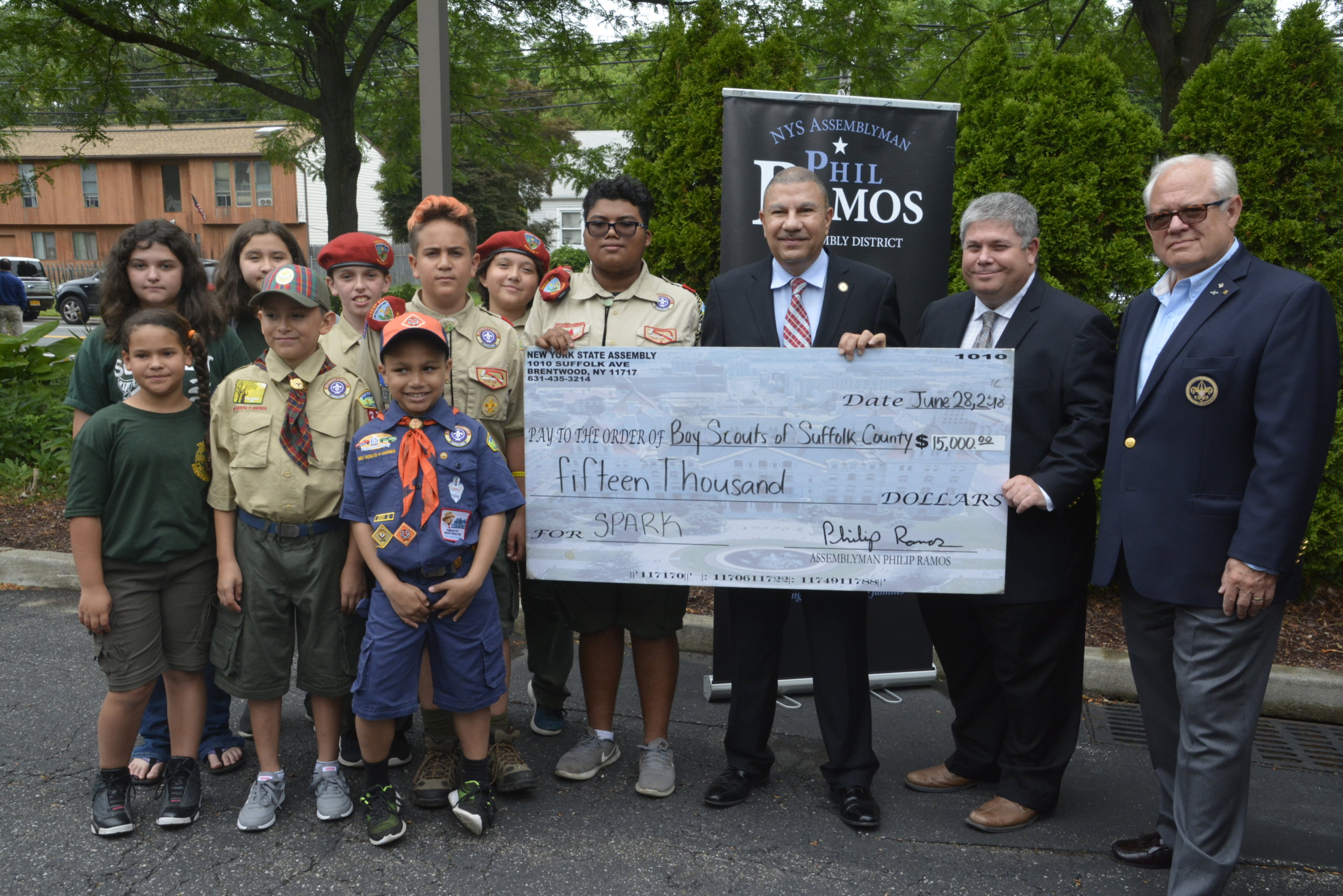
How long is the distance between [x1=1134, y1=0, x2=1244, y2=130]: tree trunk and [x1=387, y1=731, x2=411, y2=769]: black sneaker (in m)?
7.12

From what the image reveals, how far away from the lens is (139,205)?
42.1m

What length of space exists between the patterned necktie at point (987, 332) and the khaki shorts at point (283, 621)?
2310mm

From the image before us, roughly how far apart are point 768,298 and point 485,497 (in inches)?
47.9

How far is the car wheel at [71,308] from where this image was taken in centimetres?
2548

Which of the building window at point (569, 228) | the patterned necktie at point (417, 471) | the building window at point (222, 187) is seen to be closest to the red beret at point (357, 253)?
the patterned necktie at point (417, 471)

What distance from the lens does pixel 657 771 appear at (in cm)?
347

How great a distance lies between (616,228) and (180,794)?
2.49 meters

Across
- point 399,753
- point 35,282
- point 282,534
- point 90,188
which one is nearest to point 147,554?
point 282,534

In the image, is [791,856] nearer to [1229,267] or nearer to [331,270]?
[1229,267]

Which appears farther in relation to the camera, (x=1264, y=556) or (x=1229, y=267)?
(x=1229, y=267)

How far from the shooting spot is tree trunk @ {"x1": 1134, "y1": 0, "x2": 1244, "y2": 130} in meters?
7.63

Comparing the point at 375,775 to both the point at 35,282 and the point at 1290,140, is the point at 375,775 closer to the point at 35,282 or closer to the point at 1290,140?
the point at 1290,140

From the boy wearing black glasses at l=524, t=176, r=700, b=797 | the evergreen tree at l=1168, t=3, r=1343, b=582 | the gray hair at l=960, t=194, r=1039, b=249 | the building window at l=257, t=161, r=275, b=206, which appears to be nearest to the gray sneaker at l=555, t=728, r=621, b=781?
the boy wearing black glasses at l=524, t=176, r=700, b=797

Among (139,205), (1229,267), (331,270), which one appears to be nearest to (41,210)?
(139,205)
